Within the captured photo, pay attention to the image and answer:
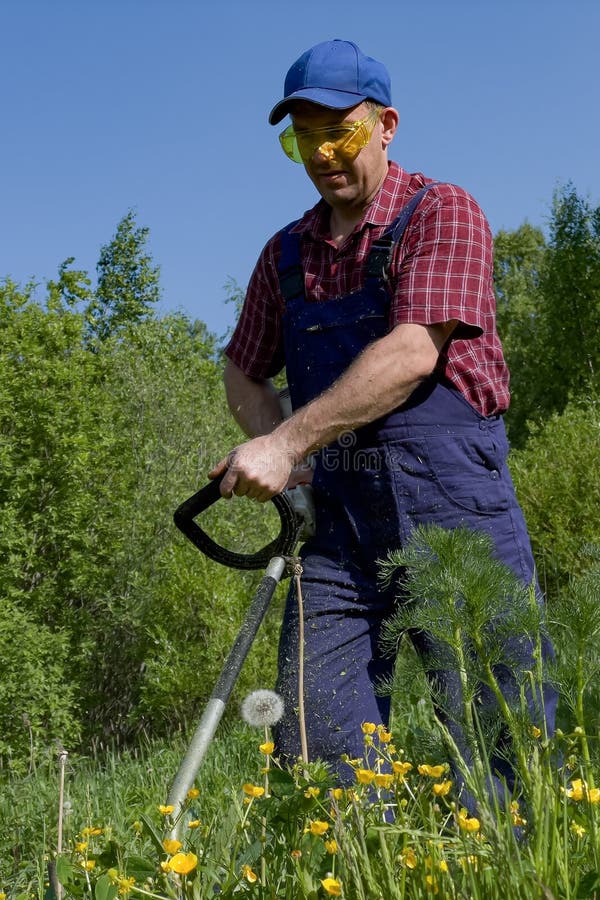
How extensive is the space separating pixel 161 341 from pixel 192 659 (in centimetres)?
1025

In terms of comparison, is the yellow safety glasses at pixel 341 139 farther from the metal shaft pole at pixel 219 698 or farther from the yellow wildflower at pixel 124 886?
the yellow wildflower at pixel 124 886

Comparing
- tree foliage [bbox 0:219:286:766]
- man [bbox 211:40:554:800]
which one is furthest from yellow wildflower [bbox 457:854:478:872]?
tree foliage [bbox 0:219:286:766]

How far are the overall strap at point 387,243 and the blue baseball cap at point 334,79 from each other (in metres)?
0.35

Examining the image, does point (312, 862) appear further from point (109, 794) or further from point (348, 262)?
point (109, 794)

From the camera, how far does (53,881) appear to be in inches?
59.5

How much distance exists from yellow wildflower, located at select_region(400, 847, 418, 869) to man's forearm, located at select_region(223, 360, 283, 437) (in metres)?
2.01

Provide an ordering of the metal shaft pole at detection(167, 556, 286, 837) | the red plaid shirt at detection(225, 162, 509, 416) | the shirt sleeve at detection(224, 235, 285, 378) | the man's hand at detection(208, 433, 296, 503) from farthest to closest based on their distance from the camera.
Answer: the shirt sleeve at detection(224, 235, 285, 378), the red plaid shirt at detection(225, 162, 509, 416), the man's hand at detection(208, 433, 296, 503), the metal shaft pole at detection(167, 556, 286, 837)

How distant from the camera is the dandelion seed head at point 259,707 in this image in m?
2.40

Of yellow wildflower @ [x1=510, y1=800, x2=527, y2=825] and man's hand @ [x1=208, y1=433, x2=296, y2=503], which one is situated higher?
man's hand @ [x1=208, y1=433, x2=296, y2=503]

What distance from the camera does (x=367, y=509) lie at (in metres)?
2.94

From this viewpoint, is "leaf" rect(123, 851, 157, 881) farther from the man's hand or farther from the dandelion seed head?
the man's hand

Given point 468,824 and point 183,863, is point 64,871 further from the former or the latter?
point 468,824

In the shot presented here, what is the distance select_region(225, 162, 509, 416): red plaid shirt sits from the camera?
9.42ft

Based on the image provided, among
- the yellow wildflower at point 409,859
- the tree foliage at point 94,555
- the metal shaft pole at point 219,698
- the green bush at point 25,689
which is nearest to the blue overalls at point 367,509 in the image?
the metal shaft pole at point 219,698
